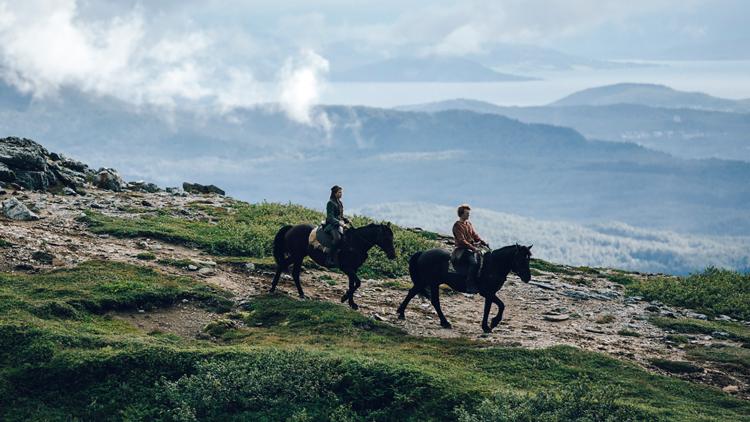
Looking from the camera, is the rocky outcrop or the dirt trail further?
the rocky outcrop

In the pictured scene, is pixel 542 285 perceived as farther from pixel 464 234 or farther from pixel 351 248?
pixel 351 248

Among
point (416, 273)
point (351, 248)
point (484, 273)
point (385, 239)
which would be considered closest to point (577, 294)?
point (484, 273)

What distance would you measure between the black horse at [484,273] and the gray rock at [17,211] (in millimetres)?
19278

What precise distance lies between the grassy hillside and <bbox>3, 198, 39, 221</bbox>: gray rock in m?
12.7

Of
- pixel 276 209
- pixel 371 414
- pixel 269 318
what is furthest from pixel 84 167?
pixel 371 414

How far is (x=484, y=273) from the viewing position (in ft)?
87.0

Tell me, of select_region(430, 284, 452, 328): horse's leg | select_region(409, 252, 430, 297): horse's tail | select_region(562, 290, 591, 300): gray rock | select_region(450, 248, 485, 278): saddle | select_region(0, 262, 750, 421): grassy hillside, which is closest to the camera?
select_region(0, 262, 750, 421): grassy hillside

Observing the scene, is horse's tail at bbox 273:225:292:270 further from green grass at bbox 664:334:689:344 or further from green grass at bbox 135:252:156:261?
green grass at bbox 664:334:689:344

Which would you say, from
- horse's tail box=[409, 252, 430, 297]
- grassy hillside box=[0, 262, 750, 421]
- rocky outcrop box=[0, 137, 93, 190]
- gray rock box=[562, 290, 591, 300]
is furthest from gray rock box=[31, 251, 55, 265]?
gray rock box=[562, 290, 591, 300]

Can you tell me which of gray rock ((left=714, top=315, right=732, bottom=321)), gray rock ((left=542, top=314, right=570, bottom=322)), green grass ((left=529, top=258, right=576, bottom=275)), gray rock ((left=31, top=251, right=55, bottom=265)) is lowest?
gray rock ((left=542, top=314, right=570, bottom=322))

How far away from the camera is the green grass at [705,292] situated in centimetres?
3476

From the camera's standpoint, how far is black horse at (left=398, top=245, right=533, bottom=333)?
86.0 ft

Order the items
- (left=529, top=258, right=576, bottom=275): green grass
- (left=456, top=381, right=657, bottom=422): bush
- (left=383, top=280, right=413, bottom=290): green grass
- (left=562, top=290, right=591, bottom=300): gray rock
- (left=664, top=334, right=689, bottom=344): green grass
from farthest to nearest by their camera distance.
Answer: (left=529, top=258, right=576, bottom=275): green grass < (left=562, top=290, right=591, bottom=300): gray rock < (left=383, top=280, right=413, bottom=290): green grass < (left=664, top=334, right=689, bottom=344): green grass < (left=456, top=381, right=657, bottom=422): bush

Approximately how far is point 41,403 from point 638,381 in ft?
52.8
